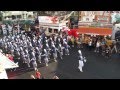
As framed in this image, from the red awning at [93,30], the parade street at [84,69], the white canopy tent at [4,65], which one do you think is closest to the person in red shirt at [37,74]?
the parade street at [84,69]

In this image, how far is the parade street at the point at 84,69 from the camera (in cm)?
636

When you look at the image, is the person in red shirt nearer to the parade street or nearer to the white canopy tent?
the parade street

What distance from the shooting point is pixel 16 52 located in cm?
673

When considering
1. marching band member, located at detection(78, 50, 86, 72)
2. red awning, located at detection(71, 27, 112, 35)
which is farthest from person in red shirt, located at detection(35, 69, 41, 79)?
red awning, located at detection(71, 27, 112, 35)

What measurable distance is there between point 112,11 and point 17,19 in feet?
7.84

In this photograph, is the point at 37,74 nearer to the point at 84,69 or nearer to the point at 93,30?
the point at 84,69

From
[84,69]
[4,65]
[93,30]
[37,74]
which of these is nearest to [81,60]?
[84,69]

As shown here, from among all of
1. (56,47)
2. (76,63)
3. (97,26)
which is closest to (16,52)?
(56,47)

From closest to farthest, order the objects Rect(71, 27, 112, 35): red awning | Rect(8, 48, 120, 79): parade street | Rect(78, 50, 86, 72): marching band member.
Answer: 1. Rect(8, 48, 120, 79): parade street
2. Rect(78, 50, 86, 72): marching band member
3. Rect(71, 27, 112, 35): red awning

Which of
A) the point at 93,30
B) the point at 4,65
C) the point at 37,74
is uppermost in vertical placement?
the point at 93,30

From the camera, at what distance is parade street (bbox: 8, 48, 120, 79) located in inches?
250

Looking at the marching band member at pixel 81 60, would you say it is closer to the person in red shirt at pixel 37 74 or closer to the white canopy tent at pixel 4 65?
the person in red shirt at pixel 37 74

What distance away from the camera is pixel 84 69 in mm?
6453
